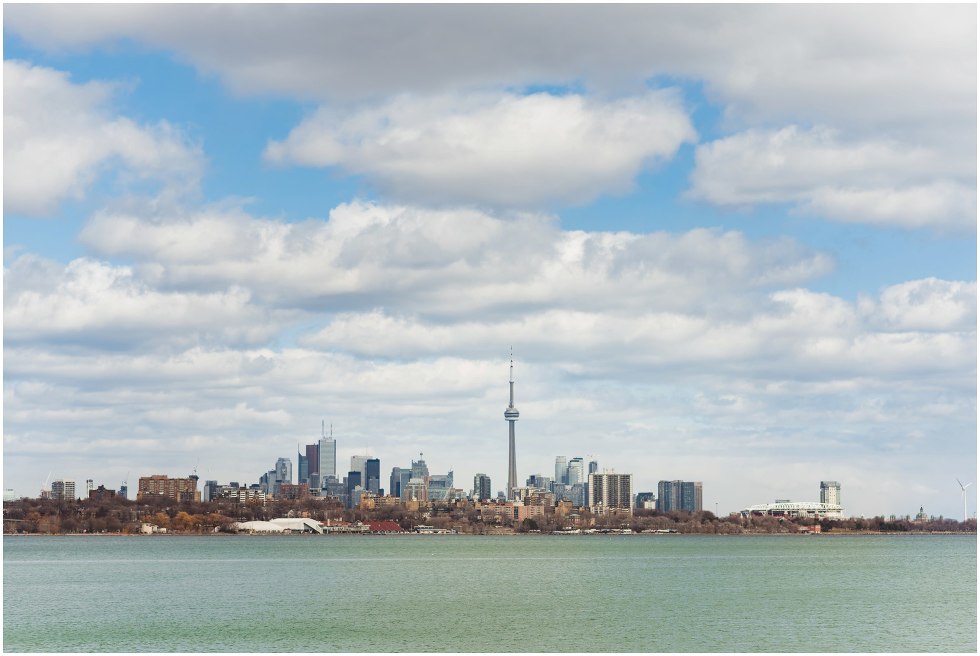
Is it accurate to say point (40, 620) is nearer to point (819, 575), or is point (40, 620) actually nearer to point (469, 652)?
point (469, 652)

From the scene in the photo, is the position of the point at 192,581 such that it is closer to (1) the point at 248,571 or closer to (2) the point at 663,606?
(1) the point at 248,571

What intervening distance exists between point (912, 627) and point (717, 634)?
13.6m

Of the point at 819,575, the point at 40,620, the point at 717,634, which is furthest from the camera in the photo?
the point at 819,575

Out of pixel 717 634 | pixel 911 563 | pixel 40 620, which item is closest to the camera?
pixel 717 634

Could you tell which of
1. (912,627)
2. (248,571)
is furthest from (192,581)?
(912,627)

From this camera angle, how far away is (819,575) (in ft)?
454

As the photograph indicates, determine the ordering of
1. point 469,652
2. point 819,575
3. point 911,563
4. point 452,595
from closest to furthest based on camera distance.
A: point 469,652, point 452,595, point 819,575, point 911,563

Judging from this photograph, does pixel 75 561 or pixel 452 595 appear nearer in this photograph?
pixel 452 595

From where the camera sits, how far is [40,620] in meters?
83.8

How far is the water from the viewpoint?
69250mm

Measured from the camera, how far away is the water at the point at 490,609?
6925cm

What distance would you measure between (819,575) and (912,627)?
62.8 m

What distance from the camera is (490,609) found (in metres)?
88.7

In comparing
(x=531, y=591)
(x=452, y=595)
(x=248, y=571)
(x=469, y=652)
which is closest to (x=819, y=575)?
(x=531, y=591)
